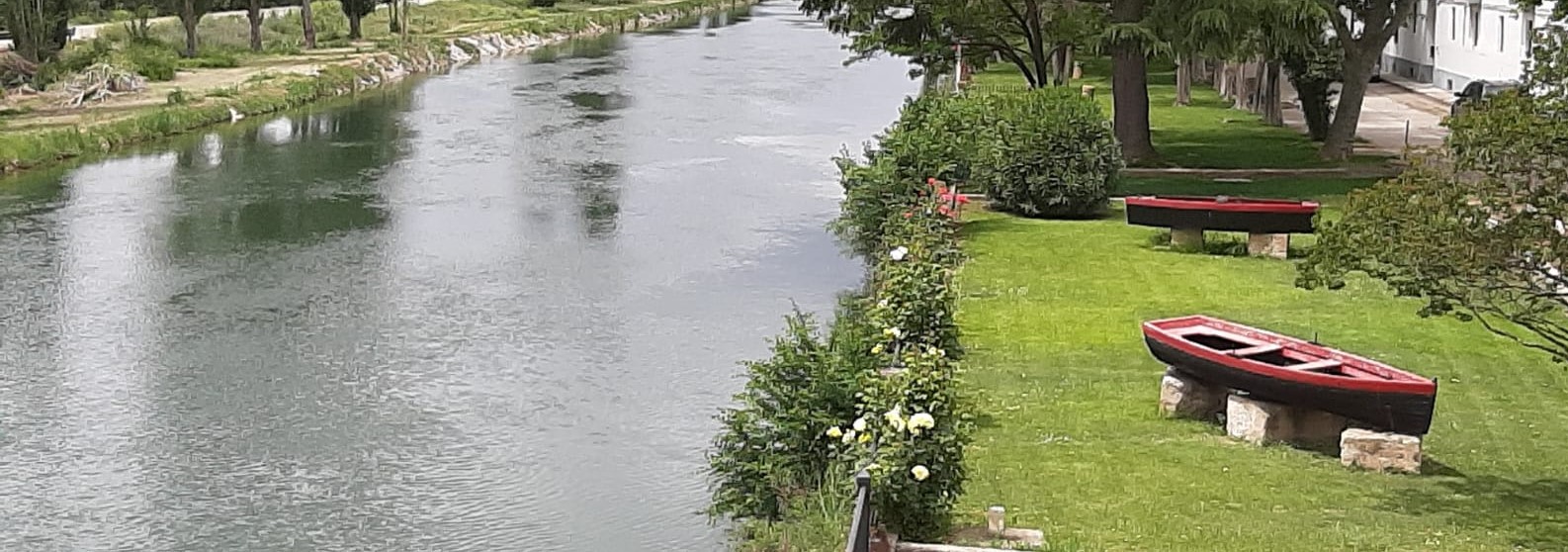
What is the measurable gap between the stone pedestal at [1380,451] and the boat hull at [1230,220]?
888cm

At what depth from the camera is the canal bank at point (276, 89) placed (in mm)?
35219

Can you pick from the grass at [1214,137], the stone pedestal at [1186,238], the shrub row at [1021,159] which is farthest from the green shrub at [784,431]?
the grass at [1214,137]

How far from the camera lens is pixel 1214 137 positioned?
33.2 m

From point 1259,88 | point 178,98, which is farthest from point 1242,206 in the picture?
point 178,98

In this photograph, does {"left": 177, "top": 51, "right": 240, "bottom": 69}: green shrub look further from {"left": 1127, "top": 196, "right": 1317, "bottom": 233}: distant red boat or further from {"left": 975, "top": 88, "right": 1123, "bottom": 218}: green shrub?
{"left": 1127, "top": 196, "right": 1317, "bottom": 233}: distant red boat

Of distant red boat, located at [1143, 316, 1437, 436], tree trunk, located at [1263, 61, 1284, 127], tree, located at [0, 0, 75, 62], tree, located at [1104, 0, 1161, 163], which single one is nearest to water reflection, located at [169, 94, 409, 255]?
tree, located at [0, 0, 75, 62]

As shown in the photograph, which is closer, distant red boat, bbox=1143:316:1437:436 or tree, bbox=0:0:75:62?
distant red boat, bbox=1143:316:1437:436

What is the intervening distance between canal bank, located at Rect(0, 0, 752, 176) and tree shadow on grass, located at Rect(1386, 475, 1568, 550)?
27.8m

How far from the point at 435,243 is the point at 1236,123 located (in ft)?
54.7

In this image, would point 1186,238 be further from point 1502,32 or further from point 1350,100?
point 1502,32

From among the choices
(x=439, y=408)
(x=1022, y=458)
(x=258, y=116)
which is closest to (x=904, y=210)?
(x=439, y=408)

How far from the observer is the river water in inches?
563

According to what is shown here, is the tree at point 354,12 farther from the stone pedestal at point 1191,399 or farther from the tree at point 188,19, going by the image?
the stone pedestal at point 1191,399

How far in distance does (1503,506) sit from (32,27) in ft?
139
